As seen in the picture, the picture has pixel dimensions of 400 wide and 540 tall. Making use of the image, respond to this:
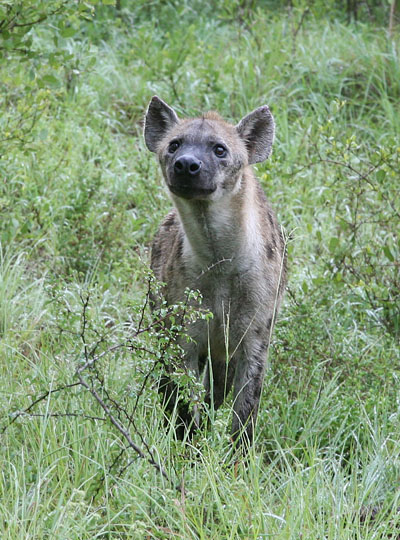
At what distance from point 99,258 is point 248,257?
180 cm

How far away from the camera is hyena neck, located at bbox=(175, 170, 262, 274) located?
4.48 m

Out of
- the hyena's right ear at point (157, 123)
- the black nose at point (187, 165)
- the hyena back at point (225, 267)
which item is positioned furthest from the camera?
the hyena's right ear at point (157, 123)

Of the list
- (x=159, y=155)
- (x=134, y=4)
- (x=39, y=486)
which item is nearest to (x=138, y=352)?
(x=39, y=486)

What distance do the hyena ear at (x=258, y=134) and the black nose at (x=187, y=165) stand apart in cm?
73

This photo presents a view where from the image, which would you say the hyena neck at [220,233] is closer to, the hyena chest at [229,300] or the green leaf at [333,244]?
the hyena chest at [229,300]

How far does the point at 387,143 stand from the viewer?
24.1ft

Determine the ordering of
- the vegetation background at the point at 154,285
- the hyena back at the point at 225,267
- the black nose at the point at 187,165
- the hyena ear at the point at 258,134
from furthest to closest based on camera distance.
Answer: the hyena ear at the point at 258,134
the hyena back at the point at 225,267
the black nose at the point at 187,165
the vegetation background at the point at 154,285

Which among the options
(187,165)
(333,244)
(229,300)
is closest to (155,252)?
(229,300)

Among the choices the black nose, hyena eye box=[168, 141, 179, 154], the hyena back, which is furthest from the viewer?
hyena eye box=[168, 141, 179, 154]

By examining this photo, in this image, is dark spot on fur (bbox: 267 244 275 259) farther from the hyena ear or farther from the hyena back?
the hyena ear

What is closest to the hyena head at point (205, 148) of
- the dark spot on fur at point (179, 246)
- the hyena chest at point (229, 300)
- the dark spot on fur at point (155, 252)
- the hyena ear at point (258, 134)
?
the hyena ear at point (258, 134)

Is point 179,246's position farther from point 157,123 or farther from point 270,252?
point 157,123

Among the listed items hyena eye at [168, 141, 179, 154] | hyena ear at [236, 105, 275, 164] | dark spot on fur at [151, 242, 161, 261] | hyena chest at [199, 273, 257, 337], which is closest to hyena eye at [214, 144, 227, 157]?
hyena eye at [168, 141, 179, 154]

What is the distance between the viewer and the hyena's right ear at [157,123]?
198 inches
